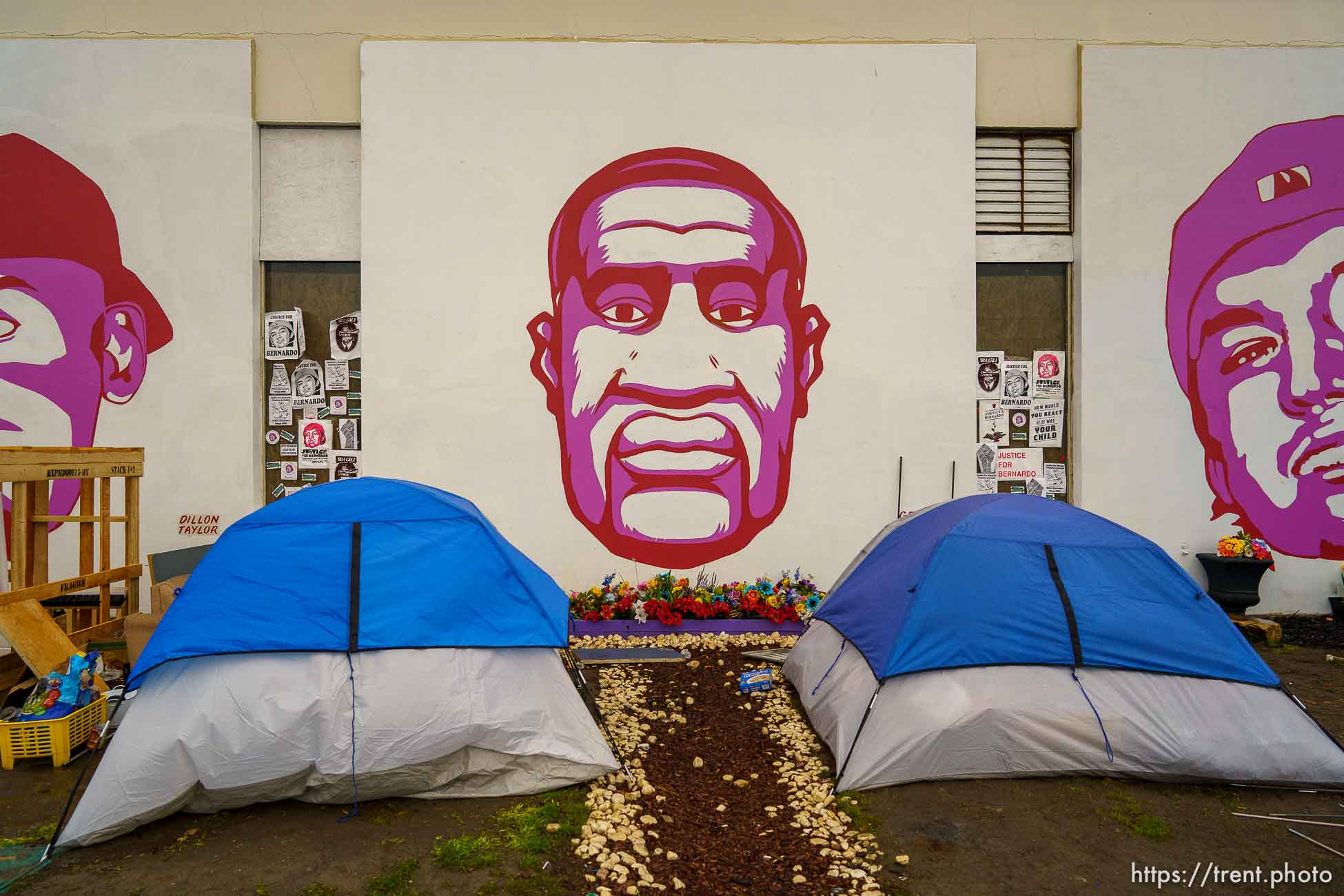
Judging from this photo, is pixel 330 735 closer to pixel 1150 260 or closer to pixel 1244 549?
pixel 1244 549

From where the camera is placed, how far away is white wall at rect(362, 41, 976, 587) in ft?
25.4

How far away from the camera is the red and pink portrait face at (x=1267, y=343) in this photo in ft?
26.3

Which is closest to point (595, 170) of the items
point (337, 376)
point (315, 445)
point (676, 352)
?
point (676, 352)

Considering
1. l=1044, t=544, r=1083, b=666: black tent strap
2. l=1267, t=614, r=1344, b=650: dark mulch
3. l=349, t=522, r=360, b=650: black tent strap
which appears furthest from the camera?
l=1267, t=614, r=1344, b=650: dark mulch

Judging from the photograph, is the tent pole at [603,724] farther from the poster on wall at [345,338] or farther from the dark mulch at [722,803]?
the poster on wall at [345,338]

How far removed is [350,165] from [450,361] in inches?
86.5

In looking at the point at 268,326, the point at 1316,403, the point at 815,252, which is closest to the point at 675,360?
the point at 815,252

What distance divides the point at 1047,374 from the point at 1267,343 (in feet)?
7.09

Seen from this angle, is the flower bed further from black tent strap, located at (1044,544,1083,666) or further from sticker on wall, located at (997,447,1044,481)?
black tent strap, located at (1044,544,1083,666)

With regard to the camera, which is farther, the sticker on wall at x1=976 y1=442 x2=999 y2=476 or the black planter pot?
the sticker on wall at x1=976 y1=442 x2=999 y2=476

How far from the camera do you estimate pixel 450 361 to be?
7.77 m

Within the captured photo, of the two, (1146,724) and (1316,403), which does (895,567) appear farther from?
(1316,403)

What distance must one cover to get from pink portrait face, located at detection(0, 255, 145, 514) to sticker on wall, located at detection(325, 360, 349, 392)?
5.43 feet

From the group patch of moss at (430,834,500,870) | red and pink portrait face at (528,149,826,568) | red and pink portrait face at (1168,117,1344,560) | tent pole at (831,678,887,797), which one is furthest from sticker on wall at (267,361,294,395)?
red and pink portrait face at (1168,117,1344,560)
